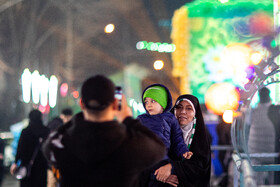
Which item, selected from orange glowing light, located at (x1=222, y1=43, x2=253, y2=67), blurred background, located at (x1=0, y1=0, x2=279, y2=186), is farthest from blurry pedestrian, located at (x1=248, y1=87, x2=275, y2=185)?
orange glowing light, located at (x1=222, y1=43, x2=253, y2=67)

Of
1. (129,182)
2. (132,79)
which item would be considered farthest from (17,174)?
(132,79)

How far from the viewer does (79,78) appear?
48.9m

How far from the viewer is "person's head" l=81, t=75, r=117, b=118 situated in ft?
9.26

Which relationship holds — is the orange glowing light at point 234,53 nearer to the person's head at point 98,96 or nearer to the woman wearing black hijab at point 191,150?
the woman wearing black hijab at point 191,150

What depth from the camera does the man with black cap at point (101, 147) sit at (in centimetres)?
282

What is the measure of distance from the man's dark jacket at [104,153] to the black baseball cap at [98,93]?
0.35 ft

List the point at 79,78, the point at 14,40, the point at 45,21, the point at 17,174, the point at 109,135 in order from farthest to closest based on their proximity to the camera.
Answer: the point at 79,78 < the point at 45,21 < the point at 14,40 < the point at 17,174 < the point at 109,135

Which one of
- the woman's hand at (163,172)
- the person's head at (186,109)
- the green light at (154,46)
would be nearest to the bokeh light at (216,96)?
the person's head at (186,109)

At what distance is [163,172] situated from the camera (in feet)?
13.1

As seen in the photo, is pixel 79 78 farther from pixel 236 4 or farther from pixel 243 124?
pixel 243 124

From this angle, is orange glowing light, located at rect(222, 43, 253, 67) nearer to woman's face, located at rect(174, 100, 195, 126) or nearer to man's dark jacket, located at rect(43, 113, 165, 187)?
woman's face, located at rect(174, 100, 195, 126)

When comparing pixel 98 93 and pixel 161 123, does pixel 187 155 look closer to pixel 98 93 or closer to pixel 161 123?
pixel 161 123

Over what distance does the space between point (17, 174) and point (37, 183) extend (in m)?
1.15

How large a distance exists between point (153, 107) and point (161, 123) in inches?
7.4
